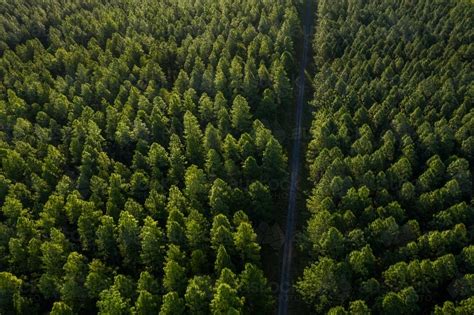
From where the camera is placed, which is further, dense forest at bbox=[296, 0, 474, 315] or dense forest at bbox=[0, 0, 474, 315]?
dense forest at bbox=[0, 0, 474, 315]

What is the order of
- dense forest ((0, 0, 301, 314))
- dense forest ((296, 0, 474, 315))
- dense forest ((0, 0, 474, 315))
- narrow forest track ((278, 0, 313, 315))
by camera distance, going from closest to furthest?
dense forest ((296, 0, 474, 315)) → dense forest ((0, 0, 474, 315)) → dense forest ((0, 0, 301, 314)) → narrow forest track ((278, 0, 313, 315))

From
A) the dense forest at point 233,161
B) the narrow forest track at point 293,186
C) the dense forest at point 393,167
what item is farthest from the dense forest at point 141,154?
the dense forest at point 393,167

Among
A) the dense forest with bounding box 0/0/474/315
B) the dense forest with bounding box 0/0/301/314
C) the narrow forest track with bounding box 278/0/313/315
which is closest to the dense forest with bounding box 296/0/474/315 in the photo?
the dense forest with bounding box 0/0/474/315

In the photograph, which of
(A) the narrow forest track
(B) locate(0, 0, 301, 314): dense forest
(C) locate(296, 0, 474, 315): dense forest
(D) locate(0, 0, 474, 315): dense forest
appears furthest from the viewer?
(A) the narrow forest track

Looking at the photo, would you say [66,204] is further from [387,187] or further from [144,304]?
[387,187]

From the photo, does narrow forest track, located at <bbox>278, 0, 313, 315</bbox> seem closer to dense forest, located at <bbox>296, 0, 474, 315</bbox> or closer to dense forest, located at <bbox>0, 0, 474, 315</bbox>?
dense forest, located at <bbox>0, 0, 474, 315</bbox>
